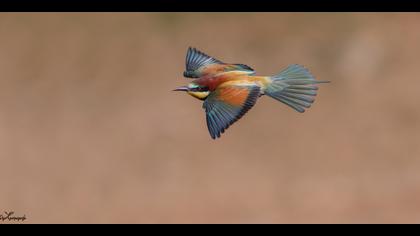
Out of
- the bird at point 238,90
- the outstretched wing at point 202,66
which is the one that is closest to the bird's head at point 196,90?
the bird at point 238,90

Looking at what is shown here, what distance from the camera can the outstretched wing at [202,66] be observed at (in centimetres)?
292

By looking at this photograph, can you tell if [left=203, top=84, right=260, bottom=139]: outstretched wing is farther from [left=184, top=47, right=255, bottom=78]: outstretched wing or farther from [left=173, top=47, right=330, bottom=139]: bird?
[left=184, top=47, right=255, bottom=78]: outstretched wing

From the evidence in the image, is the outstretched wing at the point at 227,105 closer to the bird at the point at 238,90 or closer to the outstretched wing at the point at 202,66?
the bird at the point at 238,90

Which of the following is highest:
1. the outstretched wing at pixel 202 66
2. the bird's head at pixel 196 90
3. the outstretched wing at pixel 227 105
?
the outstretched wing at pixel 202 66

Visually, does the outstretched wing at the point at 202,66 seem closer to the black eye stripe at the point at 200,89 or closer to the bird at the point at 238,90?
the bird at the point at 238,90

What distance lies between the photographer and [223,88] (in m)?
2.80

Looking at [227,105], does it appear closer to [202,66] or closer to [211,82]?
[211,82]

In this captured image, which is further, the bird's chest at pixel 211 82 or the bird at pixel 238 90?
the bird's chest at pixel 211 82

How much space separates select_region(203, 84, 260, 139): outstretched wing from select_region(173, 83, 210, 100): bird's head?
0.03 m

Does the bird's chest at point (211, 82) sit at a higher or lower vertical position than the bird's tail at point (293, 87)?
higher

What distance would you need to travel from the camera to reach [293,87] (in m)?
2.89
